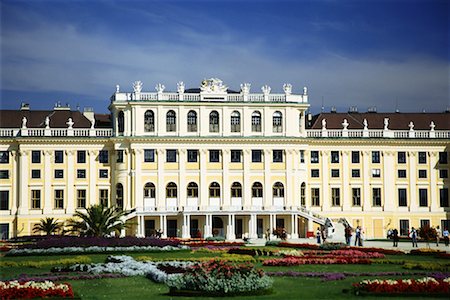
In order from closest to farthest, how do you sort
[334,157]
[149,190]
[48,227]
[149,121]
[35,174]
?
1. [48,227]
2. [149,190]
3. [35,174]
4. [149,121]
5. [334,157]

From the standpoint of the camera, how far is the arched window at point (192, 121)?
77000 millimetres

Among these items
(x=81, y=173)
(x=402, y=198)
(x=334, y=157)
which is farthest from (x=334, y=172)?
(x=81, y=173)

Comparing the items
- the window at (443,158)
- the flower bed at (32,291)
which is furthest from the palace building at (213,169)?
the flower bed at (32,291)

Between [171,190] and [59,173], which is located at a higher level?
[59,173]

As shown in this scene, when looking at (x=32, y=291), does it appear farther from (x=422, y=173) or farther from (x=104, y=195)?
(x=422, y=173)

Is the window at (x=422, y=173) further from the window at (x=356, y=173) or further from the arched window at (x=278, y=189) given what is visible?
the arched window at (x=278, y=189)

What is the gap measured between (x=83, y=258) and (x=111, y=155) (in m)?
37.8

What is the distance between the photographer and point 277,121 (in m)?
78.4

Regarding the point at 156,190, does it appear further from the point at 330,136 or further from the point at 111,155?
the point at 330,136

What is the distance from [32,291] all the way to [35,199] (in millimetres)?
52688

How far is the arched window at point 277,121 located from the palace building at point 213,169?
23 cm

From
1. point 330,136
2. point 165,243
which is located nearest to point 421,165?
point 330,136

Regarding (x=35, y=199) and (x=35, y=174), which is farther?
(x=35, y=174)

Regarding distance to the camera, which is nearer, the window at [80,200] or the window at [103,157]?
the window at [80,200]
